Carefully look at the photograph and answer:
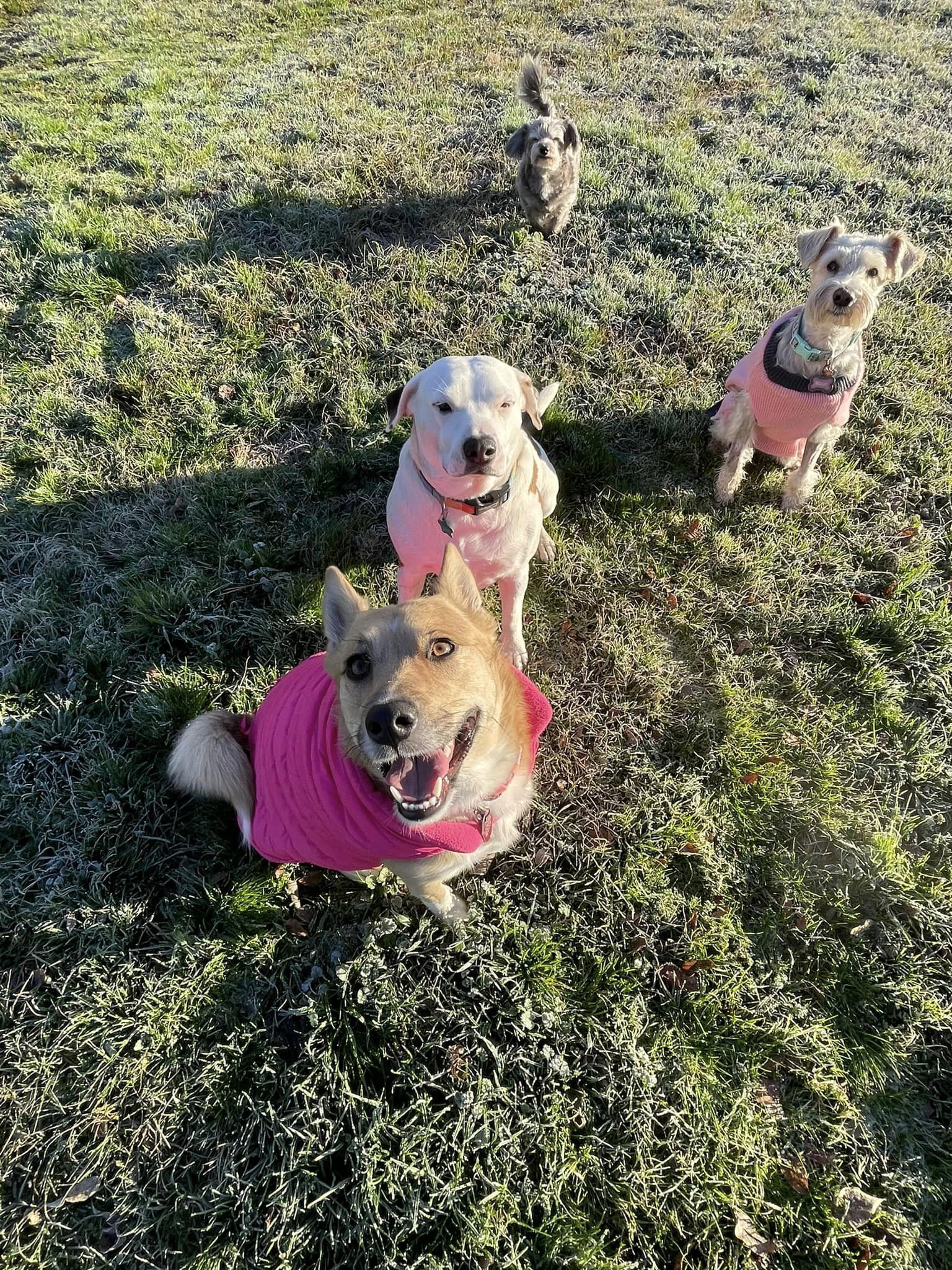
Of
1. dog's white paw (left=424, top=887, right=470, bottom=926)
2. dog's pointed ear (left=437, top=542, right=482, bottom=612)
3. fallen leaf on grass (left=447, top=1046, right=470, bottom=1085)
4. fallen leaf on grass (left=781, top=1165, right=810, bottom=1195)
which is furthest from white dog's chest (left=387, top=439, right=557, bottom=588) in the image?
fallen leaf on grass (left=781, top=1165, right=810, bottom=1195)

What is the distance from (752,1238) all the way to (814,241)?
227 inches

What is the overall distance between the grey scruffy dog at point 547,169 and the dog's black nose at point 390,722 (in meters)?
6.01

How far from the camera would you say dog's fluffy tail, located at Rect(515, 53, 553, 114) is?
673 centimetres

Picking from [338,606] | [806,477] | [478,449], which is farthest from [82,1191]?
[806,477]

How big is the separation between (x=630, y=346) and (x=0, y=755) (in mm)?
5673

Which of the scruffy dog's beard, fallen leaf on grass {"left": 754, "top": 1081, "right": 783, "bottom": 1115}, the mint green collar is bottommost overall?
fallen leaf on grass {"left": 754, "top": 1081, "right": 783, "bottom": 1115}

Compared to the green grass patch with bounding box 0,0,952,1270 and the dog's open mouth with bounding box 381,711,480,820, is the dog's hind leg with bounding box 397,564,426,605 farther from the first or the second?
the dog's open mouth with bounding box 381,711,480,820

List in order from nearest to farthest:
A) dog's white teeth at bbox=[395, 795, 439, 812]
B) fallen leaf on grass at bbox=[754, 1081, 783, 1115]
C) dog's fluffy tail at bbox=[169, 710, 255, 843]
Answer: dog's white teeth at bbox=[395, 795, 439, 812] → fallen leaf on grass at bbox=[754, 1081, 783, 1115] → dog's fluffy tail at bbox=[169, 710, 255, 843]

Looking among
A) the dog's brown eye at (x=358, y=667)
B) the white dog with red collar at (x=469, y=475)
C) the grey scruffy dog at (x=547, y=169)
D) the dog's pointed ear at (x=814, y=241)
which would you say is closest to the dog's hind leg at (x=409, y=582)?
the white dog with red collar at (x=469, y=475)

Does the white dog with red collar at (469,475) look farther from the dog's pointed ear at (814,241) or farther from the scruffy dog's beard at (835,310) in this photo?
the dog's pointed ear at (814,241)

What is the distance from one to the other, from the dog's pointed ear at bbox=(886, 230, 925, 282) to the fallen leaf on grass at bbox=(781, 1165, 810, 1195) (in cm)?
517

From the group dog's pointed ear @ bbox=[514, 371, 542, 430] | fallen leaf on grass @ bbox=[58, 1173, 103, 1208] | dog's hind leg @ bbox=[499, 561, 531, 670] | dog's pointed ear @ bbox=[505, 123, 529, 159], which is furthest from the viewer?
dog's pointed ear @ bbox=[505, 123, 529, 159]

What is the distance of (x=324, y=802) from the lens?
242 centimetres

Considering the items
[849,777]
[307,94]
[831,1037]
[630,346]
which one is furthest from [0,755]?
[307,94]
